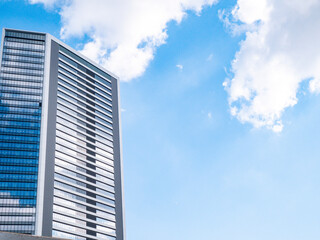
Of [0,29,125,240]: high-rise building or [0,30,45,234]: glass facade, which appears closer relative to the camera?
[0,30,45,234]: glass facade

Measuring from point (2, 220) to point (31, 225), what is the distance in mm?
10423

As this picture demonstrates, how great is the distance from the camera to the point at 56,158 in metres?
153

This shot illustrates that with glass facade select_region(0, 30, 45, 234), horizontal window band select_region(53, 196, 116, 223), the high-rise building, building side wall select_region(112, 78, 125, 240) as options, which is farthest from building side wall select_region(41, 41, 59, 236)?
building side wall select_region(112, 78, 125, 240)

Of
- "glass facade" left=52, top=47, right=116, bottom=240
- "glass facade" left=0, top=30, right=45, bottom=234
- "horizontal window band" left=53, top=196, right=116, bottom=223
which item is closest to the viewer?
"glass facade" left=0, top=30, right=45, bottom=234

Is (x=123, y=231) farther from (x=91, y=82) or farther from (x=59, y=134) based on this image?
(x=91, y=82)

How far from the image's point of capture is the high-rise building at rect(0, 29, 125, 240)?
5630 inches

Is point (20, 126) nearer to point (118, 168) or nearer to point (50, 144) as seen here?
point (50, 144)

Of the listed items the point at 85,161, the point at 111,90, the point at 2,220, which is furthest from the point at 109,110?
the point at 2,220

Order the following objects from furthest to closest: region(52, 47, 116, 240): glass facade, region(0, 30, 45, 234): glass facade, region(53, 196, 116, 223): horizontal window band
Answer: region(52, 47, 116, 240): glass facade
region(53, 196, 116, 223): horizontal window band
region(0, 30, 45, 234): glass facade

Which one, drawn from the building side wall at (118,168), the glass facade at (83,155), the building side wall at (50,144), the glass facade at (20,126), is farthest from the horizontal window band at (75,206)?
the glass facade at (20,126)

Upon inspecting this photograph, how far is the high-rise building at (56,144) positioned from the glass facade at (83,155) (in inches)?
14.1

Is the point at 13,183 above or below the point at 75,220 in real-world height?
above

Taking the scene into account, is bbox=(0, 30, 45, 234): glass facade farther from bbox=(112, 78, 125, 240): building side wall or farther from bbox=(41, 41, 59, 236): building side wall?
bbox=(112, 78, 125, 240): building side wall

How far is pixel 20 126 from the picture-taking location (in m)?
155
